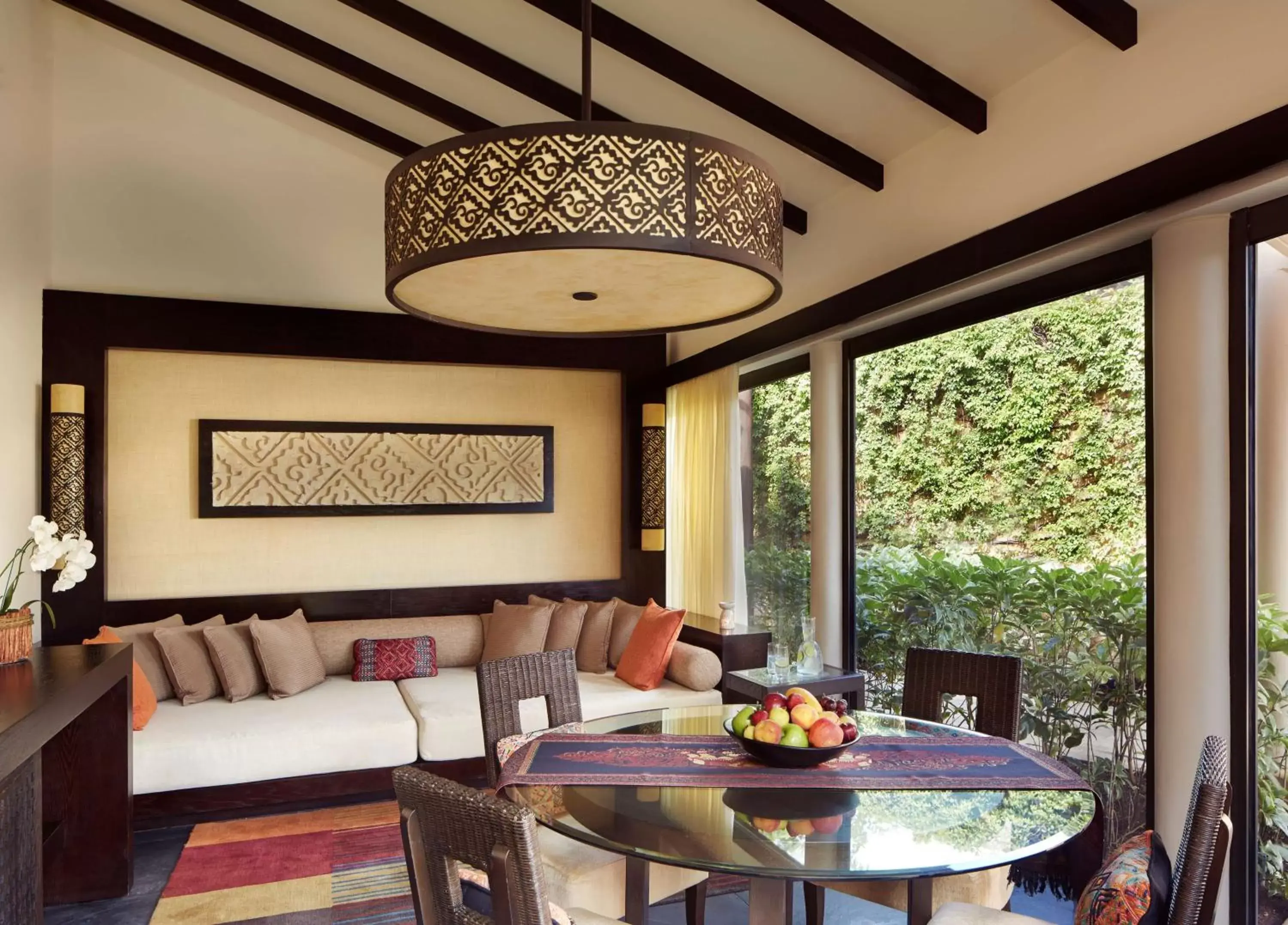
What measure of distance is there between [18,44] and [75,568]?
9.15 feet

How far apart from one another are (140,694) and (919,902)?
3341 millimetres

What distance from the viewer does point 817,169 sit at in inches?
162

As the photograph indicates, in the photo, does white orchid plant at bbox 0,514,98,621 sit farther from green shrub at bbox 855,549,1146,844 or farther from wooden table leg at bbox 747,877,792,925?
green shrub at bbox 855,549,1146,844

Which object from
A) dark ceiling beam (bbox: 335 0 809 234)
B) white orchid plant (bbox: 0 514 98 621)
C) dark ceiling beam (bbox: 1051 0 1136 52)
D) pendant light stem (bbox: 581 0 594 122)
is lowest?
white orchid plant (bbox: 0 514 98 621)

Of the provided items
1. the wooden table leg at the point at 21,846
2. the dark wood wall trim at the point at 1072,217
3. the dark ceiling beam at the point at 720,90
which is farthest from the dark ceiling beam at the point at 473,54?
the wooden table leg at the point at 21,846

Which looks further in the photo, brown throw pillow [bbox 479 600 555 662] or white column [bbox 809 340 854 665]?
brown throw pillow [bbox 479 600 555 662]

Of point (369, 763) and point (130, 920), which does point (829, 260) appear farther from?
point (130, 920)

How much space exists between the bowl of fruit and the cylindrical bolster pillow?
229cm

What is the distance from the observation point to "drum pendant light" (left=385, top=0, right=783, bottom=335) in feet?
6.01

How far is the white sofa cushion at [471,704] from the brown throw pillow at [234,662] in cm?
73

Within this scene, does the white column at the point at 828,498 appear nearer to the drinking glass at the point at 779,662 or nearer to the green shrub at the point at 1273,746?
the drinking glass at the point at 779,662

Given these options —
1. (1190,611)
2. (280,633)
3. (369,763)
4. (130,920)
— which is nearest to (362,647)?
(280,633)

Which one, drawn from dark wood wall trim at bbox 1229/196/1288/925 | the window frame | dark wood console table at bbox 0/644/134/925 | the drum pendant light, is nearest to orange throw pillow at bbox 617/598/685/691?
the window frame

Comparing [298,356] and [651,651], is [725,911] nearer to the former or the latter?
[651,651]
